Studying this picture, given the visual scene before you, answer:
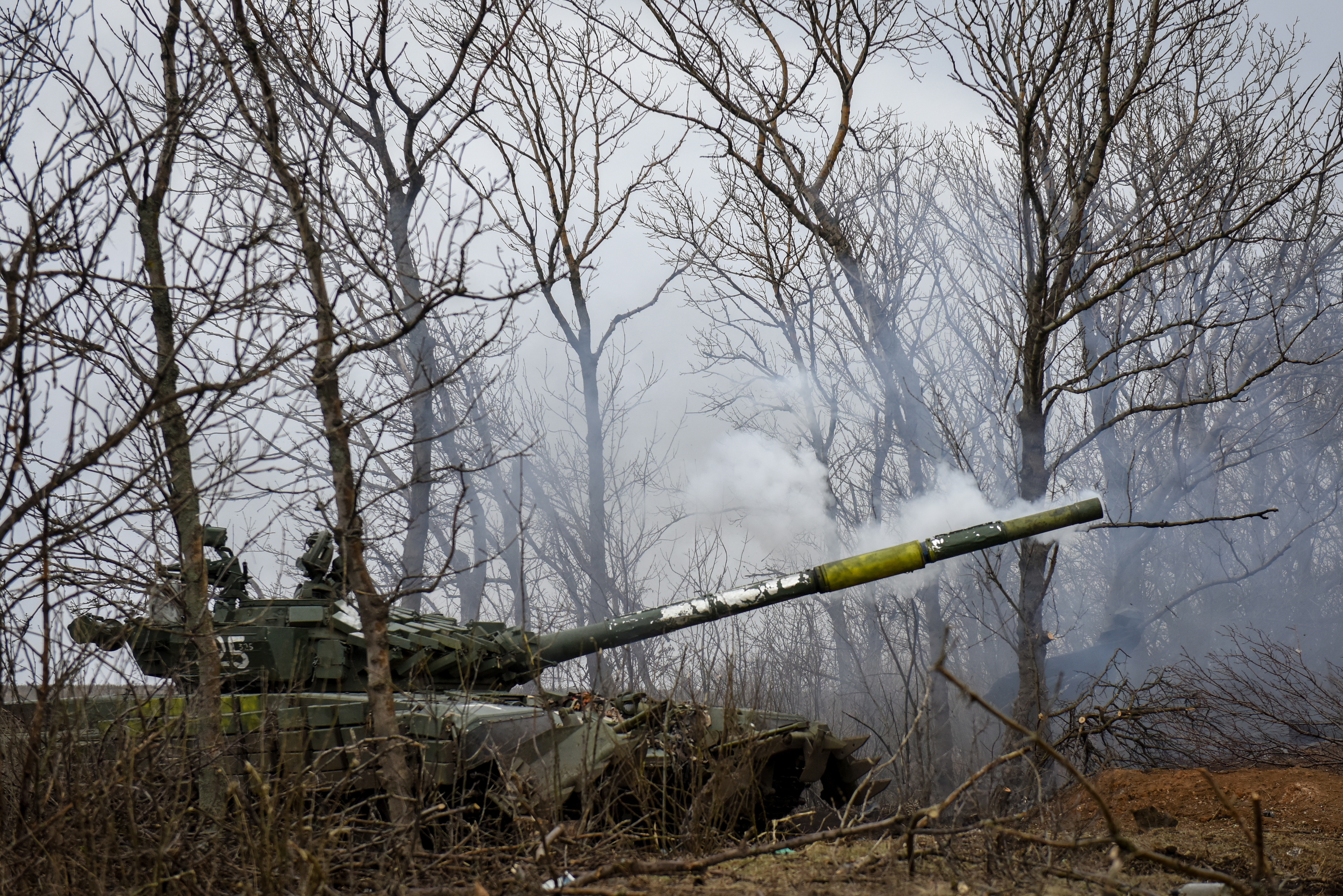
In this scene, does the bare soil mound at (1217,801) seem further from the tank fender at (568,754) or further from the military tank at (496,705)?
the tank fender at (568,754)

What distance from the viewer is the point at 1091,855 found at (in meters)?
5.81

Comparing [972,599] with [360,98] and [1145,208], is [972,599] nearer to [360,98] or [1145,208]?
[1145,208]

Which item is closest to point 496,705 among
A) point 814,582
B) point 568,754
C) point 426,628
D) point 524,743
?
point 524,743

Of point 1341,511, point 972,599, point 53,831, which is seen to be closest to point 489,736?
point 53,831

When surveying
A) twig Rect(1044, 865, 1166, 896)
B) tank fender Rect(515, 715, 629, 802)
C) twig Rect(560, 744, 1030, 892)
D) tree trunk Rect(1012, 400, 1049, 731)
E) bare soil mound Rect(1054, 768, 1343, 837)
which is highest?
tree trunk Rect(1012, 400, 1049, 731)

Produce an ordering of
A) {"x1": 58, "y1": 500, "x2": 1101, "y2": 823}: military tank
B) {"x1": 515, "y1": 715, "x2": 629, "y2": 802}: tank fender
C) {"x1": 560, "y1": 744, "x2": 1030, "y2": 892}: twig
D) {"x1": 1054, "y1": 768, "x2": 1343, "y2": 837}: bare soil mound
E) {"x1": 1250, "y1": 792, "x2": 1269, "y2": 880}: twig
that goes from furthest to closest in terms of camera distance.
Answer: {"x1": 1054, "y1": 768, "x2": 1343, "y2": 837}: bare soil mound < {"x1": 515, "y1": 715, "x2": 629, "y2": 802}: tank fender < {"x1": 58, "y1": 500, "x2": 1101, "y2": 823}: military tank < {"x1": 560, "y1": 744, "x2": 1030, "y2": 892}: twig < {"x1": 1250, "y1": 792, "x2": 1269, "y2": 880}: twig

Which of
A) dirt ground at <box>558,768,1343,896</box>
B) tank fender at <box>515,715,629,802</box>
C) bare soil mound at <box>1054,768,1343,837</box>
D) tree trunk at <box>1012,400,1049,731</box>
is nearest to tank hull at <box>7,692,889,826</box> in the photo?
tank fender at <box>515,715,629,802</box>

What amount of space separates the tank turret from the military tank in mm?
16

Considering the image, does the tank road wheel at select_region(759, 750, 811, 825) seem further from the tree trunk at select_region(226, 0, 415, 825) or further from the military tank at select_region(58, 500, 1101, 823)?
the tree trunk at select_region(226, 0, 415, 825)

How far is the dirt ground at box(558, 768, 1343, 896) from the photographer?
4508 millimetres

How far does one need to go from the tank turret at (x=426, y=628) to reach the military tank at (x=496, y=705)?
0.02m

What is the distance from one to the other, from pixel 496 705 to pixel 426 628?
1.43 m

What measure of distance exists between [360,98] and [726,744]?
32.1 ft

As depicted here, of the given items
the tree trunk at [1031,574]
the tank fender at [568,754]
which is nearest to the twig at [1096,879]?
the tank fender at [568,754]
